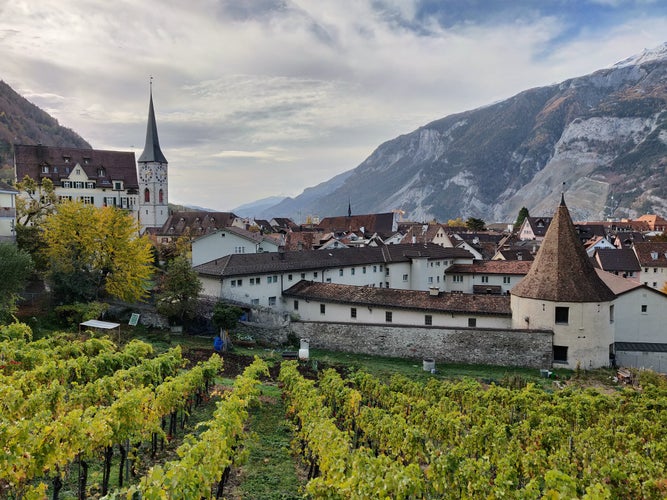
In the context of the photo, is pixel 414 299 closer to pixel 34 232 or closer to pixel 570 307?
pixel 570 307

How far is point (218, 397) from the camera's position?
2406 cm

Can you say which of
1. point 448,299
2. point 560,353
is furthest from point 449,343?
point 560,353

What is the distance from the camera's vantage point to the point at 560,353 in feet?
121

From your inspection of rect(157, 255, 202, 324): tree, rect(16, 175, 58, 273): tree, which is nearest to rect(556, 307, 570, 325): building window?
rect(157, 255, 202, 324): tree

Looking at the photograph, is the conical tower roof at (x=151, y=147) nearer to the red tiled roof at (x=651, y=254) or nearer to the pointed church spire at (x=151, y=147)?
the pointed church spire at (x=151, y=147)

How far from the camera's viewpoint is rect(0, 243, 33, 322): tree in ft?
102

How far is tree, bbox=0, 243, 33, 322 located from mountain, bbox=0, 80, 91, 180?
105 metres

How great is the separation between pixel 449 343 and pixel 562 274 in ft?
33.2

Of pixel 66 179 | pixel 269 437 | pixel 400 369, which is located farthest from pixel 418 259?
pixel 66 179

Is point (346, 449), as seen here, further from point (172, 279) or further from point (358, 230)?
point (358, 230)

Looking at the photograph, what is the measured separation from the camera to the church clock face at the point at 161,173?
3656 inches

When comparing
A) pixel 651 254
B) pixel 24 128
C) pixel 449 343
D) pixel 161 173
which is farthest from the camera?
pixel 24 128

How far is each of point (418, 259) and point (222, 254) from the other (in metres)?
23.7

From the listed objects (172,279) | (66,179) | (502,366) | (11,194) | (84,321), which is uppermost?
(66,179)
